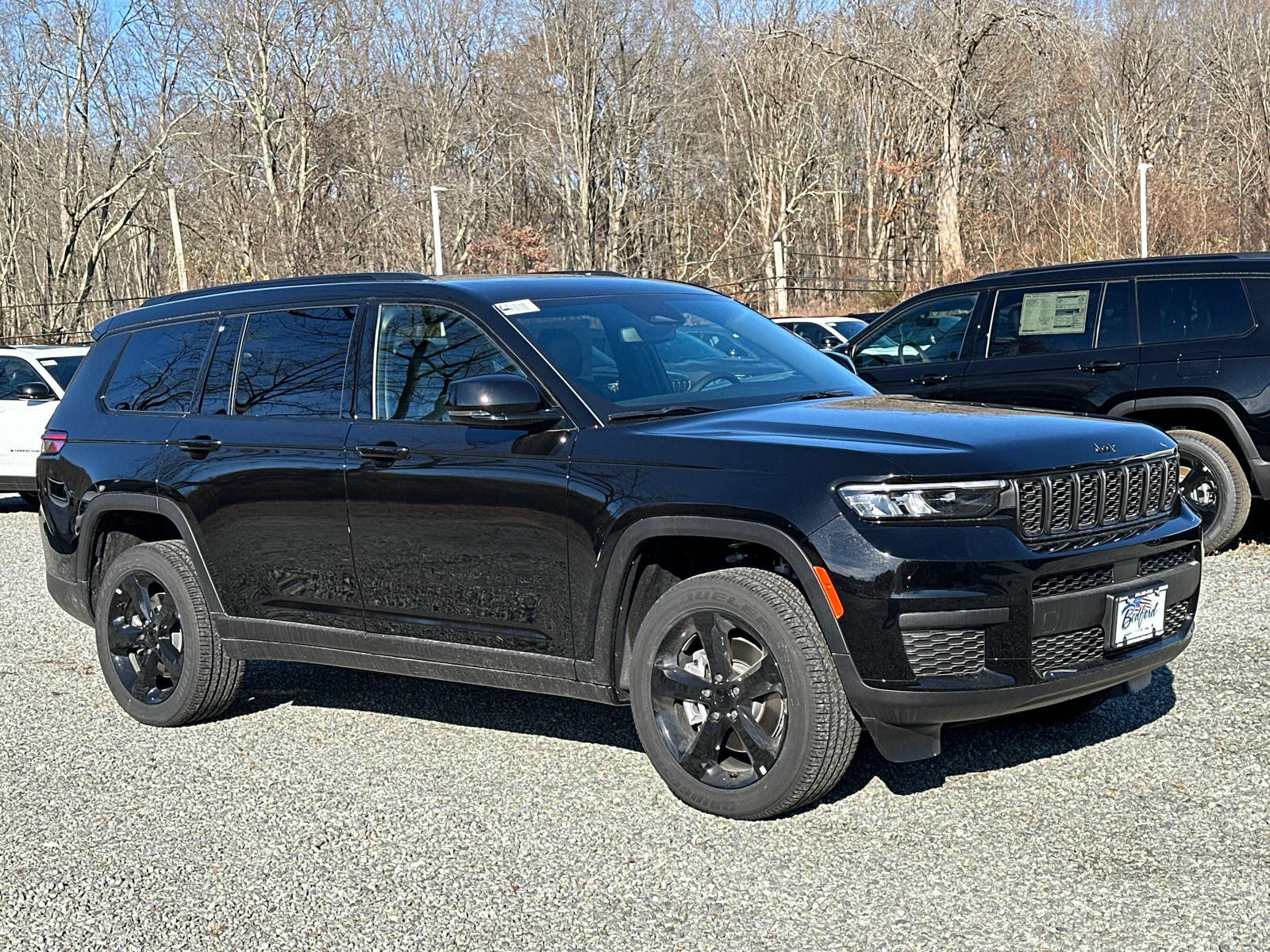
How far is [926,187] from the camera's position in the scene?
48656 millimetres

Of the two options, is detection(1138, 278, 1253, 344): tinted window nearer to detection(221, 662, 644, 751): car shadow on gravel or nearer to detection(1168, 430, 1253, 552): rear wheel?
detection(1168, 430, 1253, 552): rear wheel

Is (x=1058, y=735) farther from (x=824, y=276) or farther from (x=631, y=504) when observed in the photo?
(x=824, y=276)

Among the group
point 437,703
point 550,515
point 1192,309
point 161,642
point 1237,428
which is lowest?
point 437,703

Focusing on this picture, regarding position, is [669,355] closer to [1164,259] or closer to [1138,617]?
[1138,617]

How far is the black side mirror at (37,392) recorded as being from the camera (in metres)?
13.2

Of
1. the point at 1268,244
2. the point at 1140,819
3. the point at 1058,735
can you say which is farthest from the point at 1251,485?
the point at 1268,244

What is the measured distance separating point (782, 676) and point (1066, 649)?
0.88 meters

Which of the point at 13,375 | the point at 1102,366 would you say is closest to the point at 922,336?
the point at 1102,366

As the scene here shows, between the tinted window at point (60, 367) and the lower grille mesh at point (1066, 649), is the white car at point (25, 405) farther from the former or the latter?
the lower grille mesh at point (1066, 649)

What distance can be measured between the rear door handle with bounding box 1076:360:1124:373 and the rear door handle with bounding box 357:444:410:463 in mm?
5672

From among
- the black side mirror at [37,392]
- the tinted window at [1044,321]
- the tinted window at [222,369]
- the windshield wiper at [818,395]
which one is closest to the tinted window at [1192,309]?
the tinted window at [1044,321]

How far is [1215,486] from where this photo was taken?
9.23 metres

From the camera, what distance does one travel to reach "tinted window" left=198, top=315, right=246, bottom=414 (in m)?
6.19

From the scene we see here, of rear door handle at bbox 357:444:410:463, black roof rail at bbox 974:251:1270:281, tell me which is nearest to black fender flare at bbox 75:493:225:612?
rear door handle at bbox 357:444:410:463
